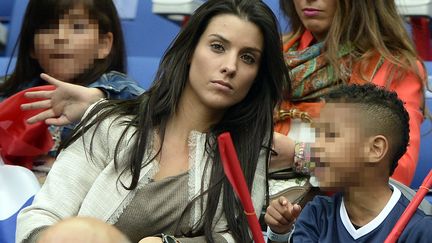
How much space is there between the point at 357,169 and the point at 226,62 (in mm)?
349

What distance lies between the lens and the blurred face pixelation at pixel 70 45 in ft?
8.45

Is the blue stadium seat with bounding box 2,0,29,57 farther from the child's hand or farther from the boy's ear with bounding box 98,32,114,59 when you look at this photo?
the child's hand

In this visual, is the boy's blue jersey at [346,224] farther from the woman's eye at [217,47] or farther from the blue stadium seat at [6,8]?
the blue stadium seat at [6,8]

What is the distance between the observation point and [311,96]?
244 cm

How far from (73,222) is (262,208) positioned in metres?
0.66

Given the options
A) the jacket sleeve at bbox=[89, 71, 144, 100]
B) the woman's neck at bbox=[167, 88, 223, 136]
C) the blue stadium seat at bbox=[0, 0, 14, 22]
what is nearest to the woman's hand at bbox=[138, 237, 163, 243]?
the woman's neck at bbox=[167, 88, 223, 136]

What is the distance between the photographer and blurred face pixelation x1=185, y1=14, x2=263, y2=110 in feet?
6.70

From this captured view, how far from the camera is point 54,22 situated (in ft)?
8.60

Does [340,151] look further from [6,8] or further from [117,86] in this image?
[6,8]

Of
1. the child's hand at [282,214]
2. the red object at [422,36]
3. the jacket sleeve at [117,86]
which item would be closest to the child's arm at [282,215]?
the child's hand at [282,214]

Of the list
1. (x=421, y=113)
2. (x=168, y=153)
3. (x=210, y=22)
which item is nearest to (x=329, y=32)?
(x=421, y=113)

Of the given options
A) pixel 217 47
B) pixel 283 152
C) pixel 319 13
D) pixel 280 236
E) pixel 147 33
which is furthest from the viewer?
pixel 147 33

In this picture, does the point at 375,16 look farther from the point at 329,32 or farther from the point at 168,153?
the point at 168,153

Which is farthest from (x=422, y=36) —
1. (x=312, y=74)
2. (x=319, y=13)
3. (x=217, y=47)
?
(x=217, y=47)
